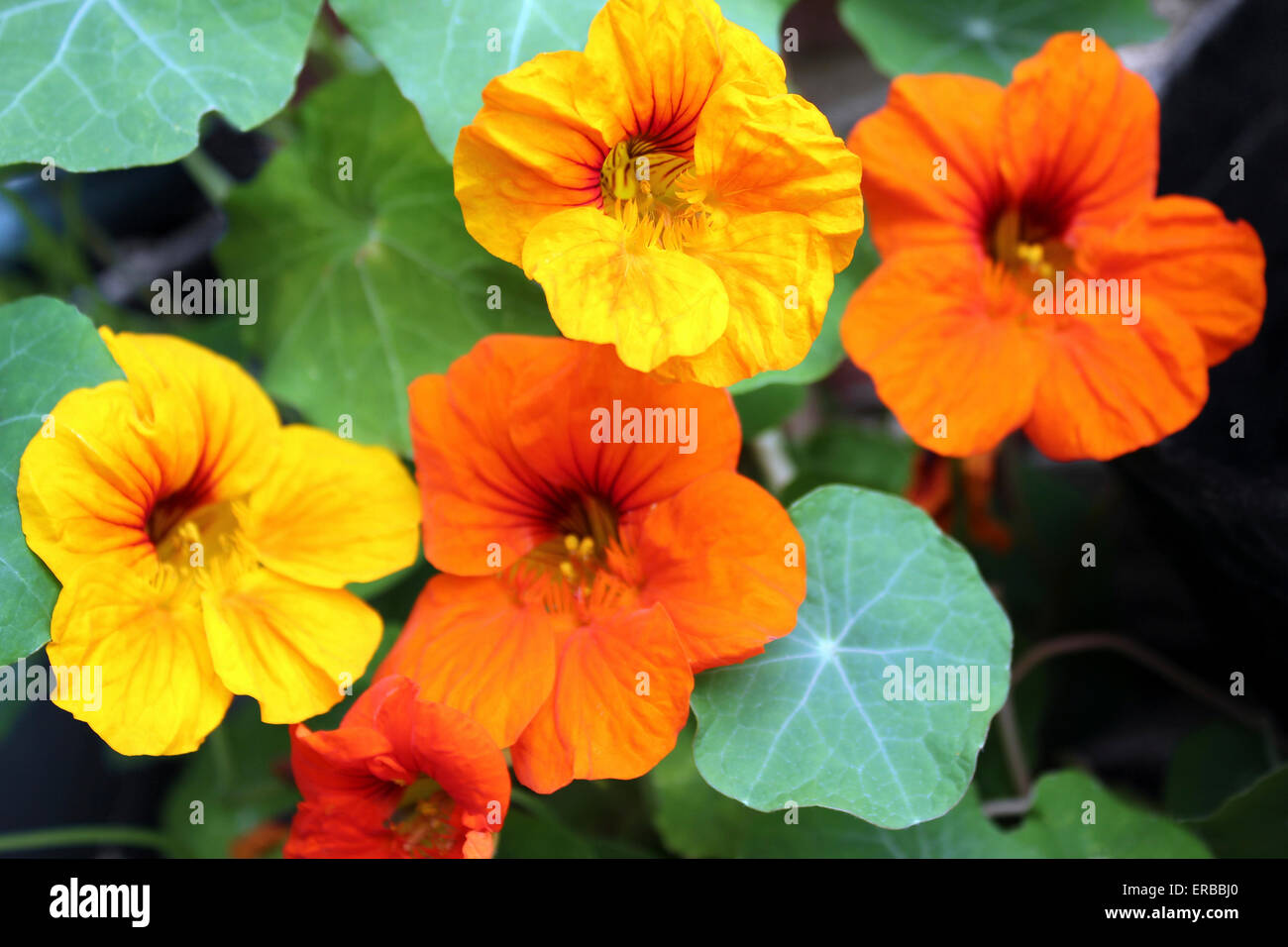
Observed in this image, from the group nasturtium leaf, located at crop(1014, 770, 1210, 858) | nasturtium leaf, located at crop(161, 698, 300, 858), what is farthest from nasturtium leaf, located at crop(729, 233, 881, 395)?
nasturtium leaf, located at crop(161, 698, 300, 858)

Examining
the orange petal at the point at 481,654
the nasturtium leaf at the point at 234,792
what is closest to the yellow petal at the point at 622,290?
the orange petal at the point at 481,654

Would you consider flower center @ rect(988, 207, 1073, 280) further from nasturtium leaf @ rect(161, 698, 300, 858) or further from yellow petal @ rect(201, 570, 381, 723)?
nasturtium leaf @ rect(161, 698, 300, 858)

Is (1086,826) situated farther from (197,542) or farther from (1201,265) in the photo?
(197,542)

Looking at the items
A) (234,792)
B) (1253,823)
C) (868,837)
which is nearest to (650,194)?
(868,837)

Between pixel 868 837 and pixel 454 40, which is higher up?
pixel 454 40

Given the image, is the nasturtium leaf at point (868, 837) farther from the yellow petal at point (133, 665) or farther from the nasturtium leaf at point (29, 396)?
the nasturtium leaf at point (29, 396)
